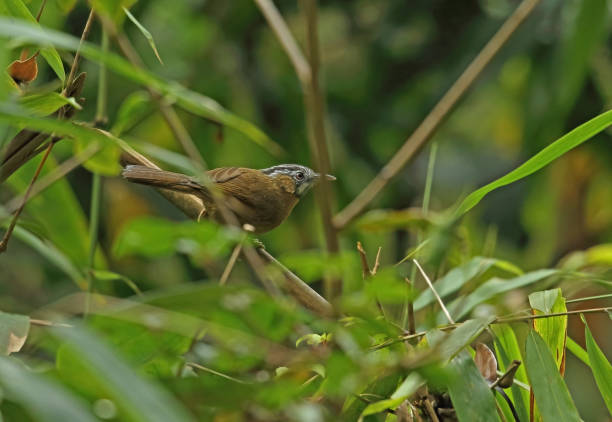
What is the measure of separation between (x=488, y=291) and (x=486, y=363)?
333mm

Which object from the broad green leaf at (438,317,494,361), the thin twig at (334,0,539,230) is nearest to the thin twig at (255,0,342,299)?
the thin twig at (334,0,539,230)

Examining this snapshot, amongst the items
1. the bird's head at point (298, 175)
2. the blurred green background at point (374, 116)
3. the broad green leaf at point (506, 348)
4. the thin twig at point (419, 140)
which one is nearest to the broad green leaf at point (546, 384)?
the broad green leaf at point (506, 348)

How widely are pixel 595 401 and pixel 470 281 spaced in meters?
2.56

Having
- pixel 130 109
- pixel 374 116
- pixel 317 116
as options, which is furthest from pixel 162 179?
pixel 374 116

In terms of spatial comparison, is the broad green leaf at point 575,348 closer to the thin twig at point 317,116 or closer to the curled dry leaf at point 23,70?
the thin twig at point 317,116

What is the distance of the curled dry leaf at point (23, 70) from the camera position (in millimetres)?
1274

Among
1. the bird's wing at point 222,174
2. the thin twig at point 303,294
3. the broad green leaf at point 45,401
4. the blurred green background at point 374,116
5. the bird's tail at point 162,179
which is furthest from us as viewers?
the blurred green background at point 374,116

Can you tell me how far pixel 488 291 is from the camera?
156 cm

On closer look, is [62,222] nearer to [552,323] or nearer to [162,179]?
[162,179]

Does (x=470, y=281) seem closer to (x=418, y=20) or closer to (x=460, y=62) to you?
(x=460, y=62)

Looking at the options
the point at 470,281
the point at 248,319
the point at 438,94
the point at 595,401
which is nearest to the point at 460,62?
the point at 438,94

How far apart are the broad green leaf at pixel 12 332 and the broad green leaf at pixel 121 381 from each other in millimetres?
430

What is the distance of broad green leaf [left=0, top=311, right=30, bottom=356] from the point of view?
1.13m

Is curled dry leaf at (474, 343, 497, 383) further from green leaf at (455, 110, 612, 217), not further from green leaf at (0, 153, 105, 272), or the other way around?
green leaf at (0, 153, 105, 272)
